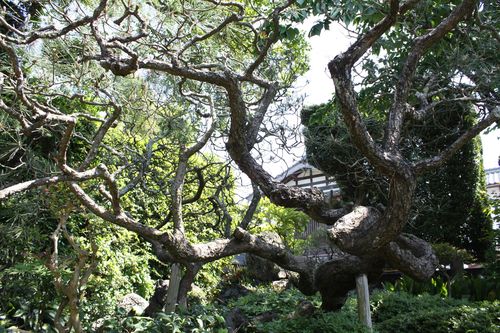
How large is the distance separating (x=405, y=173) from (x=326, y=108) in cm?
245

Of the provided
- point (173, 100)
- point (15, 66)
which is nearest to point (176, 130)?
point (173, 100)

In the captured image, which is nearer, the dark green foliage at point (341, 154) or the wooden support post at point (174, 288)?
the wooden support post at point (174, 288)

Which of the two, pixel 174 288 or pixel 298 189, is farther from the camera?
pixel 174 288

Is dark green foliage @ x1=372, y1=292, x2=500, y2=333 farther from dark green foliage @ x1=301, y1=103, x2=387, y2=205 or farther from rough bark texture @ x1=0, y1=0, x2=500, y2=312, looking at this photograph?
dark green foliage @ x1=301, y1=103, x2=387, y2=205

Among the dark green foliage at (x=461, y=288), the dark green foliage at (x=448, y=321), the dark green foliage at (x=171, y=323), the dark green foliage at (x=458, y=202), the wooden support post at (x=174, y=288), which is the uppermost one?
the dark green foliage at (x=458, y=202)

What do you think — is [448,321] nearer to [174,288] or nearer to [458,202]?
[174,288]

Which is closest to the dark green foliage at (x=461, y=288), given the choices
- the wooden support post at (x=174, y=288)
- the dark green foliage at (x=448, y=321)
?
the dark green foliage at (x=448, y=321)

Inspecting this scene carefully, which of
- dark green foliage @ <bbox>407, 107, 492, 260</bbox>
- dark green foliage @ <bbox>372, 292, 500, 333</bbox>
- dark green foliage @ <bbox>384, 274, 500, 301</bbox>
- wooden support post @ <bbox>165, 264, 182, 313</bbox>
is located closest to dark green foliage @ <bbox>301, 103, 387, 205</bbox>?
dark green foliage @ <bbox>407, 107, 492, 260</bbox>

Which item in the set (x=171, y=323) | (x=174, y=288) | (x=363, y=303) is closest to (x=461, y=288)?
(x=363, y=303)

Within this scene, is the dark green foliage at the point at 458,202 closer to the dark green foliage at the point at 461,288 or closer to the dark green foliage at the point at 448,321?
the dark green foliage at the point at 461,288

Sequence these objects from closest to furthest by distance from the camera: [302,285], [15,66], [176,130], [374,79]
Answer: [15,66] < [302,285] < [374,79] < [176,130]

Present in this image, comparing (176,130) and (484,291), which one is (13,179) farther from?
(484,291)

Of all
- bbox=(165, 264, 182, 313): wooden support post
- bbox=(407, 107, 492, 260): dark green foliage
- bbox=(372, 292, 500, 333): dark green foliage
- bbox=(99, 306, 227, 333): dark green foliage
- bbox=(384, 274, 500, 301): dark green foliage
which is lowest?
bbox=(99, 306, 227, 333): dark green foliage

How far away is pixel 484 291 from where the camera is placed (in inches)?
348
